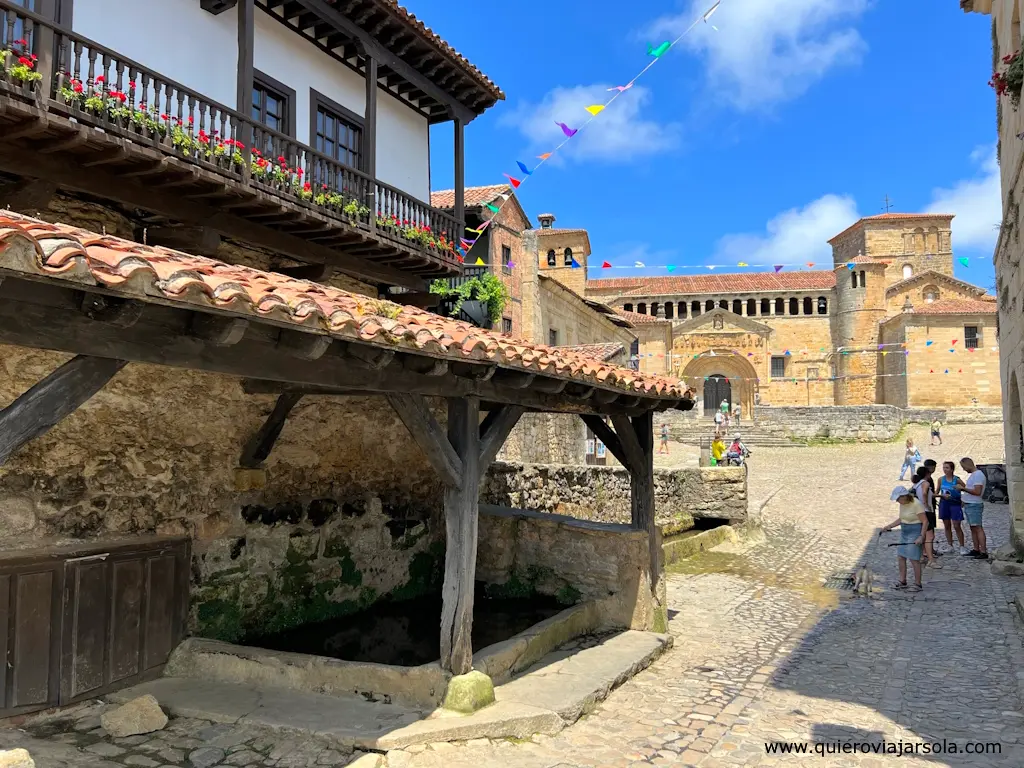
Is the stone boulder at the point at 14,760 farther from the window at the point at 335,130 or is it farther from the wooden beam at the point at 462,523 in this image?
the window at the point at 335,130

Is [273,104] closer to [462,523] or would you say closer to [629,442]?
[629,442]

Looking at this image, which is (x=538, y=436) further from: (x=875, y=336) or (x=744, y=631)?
(x=875, y=336)

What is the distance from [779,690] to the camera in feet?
18.8

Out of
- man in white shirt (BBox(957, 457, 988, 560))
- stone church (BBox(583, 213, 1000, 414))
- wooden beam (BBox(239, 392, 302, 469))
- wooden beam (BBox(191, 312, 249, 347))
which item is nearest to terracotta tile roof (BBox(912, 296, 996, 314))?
stone church (BBox(583, 213, 1000, 414))

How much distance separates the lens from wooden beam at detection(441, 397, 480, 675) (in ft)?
17.0

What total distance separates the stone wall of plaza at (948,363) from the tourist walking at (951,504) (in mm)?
30968

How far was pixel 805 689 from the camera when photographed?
5.74 m

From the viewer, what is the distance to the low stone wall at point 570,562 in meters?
7.39

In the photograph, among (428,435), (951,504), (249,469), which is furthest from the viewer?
(951,504)

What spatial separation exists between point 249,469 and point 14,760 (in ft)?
13.6

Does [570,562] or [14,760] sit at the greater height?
[14,760]

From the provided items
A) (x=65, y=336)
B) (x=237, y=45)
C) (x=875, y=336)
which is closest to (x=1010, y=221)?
(x=237, y=45)

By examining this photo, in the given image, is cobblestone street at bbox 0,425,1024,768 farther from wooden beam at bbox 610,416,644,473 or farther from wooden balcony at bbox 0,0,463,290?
wooden balcony at bbox 0,0,463,290

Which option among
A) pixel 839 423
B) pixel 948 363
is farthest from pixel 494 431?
pixel 948 363
